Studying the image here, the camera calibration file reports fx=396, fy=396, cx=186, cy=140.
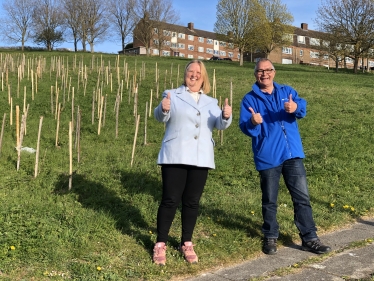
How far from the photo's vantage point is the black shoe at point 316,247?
3.76m

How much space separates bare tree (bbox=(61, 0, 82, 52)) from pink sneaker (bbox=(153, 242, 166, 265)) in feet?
159

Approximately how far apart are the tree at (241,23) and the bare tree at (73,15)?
17.9 metres

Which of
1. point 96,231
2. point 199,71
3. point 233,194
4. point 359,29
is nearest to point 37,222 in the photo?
point 96,231

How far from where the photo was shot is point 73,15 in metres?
48.2

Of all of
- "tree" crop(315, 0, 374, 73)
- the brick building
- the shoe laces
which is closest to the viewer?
the shoe laces

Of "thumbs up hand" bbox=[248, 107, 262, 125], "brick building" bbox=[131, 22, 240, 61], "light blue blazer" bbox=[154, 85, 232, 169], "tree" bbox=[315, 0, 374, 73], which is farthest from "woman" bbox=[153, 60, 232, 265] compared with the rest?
"brick building" bbox=[131, 22, 240, 61]

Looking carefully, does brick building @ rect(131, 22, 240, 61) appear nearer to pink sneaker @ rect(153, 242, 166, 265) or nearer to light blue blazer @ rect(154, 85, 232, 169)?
light blue blazer @ rect(154, 85, 232, 169)

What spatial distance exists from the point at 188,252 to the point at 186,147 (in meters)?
0.96

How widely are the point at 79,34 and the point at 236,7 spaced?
1987cm

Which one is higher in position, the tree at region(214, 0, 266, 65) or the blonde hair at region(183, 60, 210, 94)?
the tree at region(214, 0, 266, 65)

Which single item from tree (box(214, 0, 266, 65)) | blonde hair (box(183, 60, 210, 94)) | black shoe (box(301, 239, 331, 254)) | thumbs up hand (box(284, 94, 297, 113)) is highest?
tree (box(214, 0, 266, 65))

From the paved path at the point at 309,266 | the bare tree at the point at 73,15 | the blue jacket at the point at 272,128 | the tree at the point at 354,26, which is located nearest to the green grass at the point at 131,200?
the paved path at the point at 309,266

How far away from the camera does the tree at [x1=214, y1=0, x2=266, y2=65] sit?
127 feet

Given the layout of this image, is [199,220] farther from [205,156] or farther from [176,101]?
[176,101]
